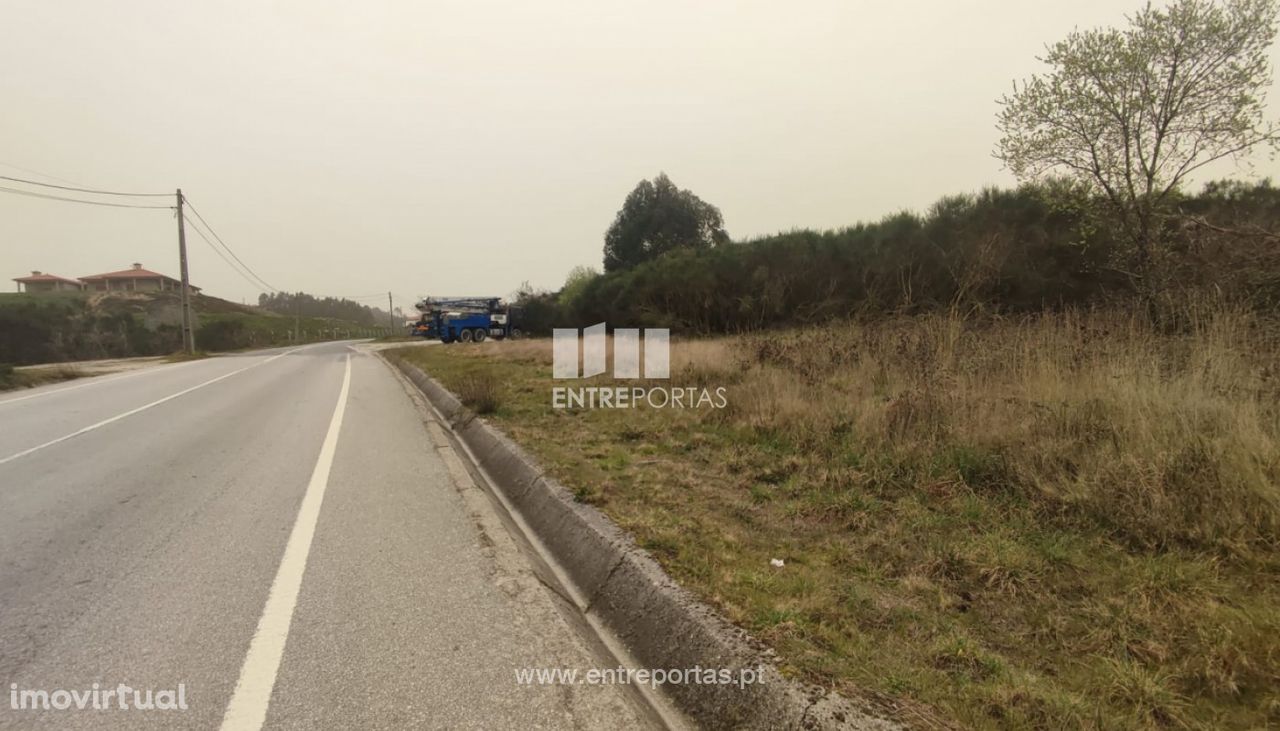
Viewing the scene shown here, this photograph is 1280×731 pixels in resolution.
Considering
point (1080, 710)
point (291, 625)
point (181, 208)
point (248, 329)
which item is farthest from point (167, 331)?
point (1080, 710)

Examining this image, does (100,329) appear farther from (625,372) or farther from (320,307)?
(320,307)

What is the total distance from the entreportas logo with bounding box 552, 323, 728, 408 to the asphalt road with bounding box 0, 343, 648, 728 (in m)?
3.44

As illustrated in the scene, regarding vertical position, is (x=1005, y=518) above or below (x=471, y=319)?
below

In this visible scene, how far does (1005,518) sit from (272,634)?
4.35 meters

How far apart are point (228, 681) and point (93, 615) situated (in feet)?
4.14

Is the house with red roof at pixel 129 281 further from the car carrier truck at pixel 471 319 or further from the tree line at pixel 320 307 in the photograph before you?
the car carrier truck at pixel 471 319

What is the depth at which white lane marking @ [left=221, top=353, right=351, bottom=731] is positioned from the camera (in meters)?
2.38

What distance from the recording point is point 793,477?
17.1ft

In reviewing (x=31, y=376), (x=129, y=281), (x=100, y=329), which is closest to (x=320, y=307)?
(x=129, y=281)

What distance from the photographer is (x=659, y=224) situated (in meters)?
40.7

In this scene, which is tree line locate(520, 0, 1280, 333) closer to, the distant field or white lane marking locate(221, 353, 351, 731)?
the distant field

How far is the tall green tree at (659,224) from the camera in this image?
133 feet

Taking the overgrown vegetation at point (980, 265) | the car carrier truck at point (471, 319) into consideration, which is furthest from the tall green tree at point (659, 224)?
the overgrown vegetation at point (980, 265)

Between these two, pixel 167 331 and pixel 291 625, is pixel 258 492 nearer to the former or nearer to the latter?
pixel 291 625
